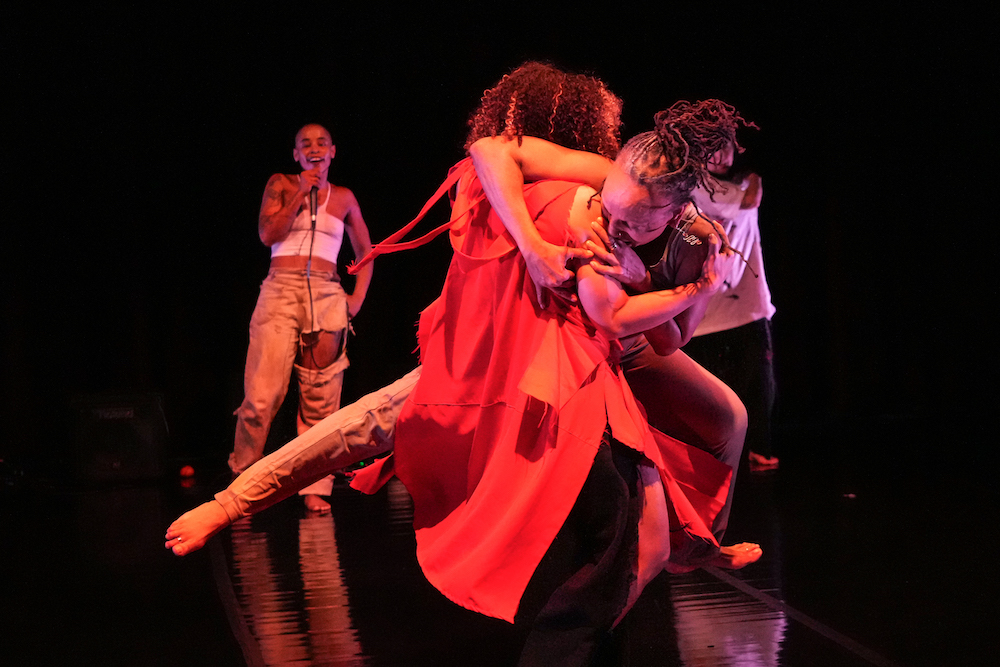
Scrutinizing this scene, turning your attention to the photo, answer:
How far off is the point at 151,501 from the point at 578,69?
369cm

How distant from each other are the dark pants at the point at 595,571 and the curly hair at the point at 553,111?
0.72 m

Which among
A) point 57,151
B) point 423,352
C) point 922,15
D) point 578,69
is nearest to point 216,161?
point 57,151

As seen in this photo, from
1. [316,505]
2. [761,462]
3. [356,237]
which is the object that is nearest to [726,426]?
[316,505]

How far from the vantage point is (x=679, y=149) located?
1.68 metres

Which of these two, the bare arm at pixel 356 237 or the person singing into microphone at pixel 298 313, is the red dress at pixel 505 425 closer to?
the person singing into microphone at pixel 298 313

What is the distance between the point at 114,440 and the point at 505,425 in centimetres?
404

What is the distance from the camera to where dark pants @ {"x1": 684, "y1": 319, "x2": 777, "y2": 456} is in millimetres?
4773

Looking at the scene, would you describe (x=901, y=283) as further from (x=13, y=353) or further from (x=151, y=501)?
(x=13, y=353)

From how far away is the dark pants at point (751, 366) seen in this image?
477 centimetres

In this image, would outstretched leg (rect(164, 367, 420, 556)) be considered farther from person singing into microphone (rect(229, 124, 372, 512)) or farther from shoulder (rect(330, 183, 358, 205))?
shoulder (rect(330, 183, 358, 205))

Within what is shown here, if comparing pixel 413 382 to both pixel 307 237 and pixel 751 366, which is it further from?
pixel 751 366

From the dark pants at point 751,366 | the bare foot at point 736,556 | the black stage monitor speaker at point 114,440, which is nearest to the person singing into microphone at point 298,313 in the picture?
the black stage monitor speaker at point 114,440

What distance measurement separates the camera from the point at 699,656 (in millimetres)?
2066

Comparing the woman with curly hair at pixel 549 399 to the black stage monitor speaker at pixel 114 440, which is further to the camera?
the black stage monitor speaker at pixel 114 440
